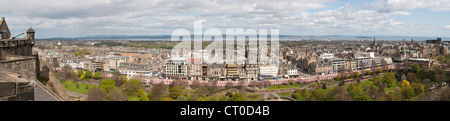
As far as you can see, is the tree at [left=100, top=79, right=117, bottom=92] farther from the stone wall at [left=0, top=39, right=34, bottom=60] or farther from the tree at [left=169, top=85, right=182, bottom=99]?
the stone wall at [left=0, top=39, right=34, bottom=60]

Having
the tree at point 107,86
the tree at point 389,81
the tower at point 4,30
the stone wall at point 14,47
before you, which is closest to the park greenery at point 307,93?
the tree at point 107,86

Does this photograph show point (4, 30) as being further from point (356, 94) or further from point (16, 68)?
point (356, 94)

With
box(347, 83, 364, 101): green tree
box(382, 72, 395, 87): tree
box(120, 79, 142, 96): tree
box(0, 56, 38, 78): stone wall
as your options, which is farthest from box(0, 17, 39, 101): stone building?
box(382, 72, 395, 87): tree

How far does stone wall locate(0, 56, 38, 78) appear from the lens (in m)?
4.09

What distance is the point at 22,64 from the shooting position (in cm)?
431

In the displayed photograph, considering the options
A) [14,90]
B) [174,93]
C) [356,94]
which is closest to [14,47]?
[14,90]

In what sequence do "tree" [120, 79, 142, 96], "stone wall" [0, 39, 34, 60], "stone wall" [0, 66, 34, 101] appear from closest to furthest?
"stone wall" [0, 66, 34, 101] → "tree" [120, 79, 142, 96] → "stone wall" [0, 39, 34, 60]

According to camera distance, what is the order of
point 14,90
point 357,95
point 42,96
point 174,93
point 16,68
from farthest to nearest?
point 174,93 < point 16,68 < point 357,95 < point 42,96 < point 14,90

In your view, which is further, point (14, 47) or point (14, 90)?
point (14, 47)
